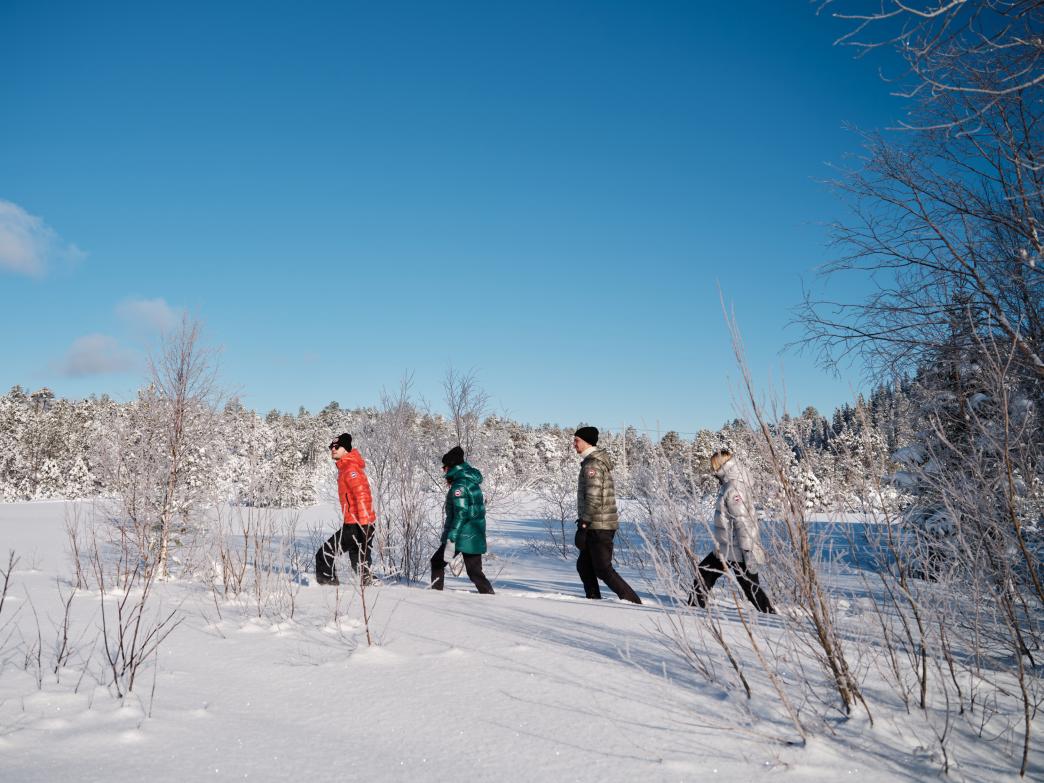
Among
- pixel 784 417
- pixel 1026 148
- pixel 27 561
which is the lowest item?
pixel 27 561

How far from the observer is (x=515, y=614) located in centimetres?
449

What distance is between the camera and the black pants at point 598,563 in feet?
18.8

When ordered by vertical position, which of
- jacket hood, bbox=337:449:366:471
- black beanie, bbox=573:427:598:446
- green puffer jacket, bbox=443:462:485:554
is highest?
black beanie, bbox=573:427:598:446

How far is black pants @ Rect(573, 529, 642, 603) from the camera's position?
18.8 ft

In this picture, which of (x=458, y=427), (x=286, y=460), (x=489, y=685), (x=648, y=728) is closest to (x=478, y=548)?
(x=489, y=685)

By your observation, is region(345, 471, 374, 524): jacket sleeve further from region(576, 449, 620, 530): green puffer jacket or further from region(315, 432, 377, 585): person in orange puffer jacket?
region(576, 449, 620, 530): green puffer jacket

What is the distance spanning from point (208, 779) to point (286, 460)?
44668 mm

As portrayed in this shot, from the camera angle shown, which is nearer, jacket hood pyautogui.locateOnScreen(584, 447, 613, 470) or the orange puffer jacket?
jacket hood pyautogui.locateOnScreen(584, 447, 613, 470)

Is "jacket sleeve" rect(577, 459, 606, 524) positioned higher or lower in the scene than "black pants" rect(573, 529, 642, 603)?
higher

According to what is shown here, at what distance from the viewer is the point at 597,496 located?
5.91m

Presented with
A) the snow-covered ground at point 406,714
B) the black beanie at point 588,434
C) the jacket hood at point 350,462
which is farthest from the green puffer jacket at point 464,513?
the snow-covered ground at point 406,714

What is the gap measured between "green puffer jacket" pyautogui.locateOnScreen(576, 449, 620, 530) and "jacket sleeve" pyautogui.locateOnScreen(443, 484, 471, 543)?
1.21 metres

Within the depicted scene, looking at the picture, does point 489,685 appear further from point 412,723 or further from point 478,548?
point 478,548

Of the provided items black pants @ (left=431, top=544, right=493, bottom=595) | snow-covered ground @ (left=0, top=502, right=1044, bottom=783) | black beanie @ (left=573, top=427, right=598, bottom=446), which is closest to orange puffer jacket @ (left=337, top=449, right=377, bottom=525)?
black pants @ (left=431, top=544, right=493, bottom=595)
